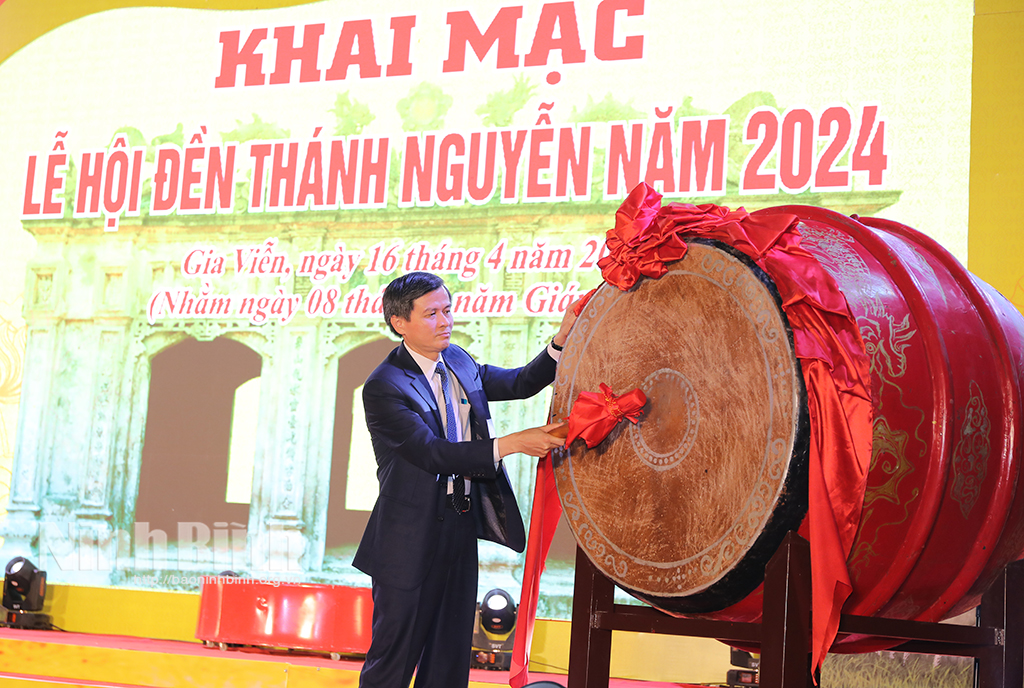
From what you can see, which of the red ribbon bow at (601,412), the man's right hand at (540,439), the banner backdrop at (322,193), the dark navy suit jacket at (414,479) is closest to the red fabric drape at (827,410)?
the red ribbon bow at (601,412)

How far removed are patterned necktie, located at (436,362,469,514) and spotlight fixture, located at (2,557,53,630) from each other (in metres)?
3.92

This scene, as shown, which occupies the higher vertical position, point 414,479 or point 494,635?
point 414,479

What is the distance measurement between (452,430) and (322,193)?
3.41 metres

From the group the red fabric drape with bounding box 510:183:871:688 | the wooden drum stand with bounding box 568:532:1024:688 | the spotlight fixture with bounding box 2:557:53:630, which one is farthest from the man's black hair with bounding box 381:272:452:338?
the spotlight fixture with bounding box 2:557:53:630

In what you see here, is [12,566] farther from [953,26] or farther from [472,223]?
[953,26]

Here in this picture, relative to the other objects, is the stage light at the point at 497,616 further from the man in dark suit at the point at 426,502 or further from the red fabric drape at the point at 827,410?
the red fabric drape at the point at 827,410

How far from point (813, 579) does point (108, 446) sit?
18.2 feet

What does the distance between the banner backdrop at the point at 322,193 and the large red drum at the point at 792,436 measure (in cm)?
324

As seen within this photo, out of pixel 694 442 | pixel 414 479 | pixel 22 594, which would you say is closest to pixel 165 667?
pixel 22 594

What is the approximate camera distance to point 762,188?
516 cm

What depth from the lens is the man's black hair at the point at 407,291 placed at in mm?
2941

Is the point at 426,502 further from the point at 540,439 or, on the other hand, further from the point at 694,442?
the point at 694,442

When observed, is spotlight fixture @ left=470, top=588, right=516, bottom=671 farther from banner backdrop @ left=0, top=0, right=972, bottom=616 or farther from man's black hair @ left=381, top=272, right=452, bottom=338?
man's black hair @ left=381, top=272, right=452, bottom=338

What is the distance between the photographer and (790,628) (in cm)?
165
